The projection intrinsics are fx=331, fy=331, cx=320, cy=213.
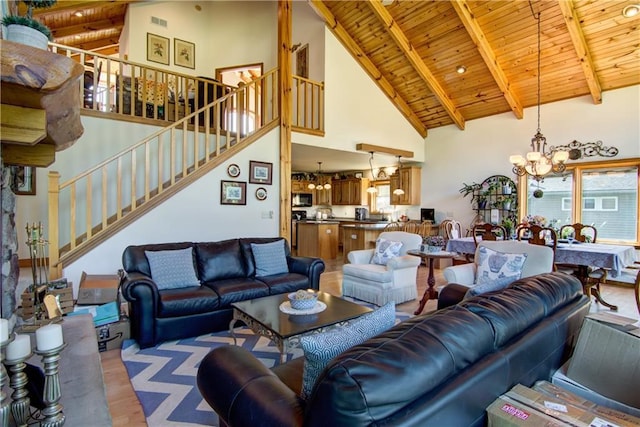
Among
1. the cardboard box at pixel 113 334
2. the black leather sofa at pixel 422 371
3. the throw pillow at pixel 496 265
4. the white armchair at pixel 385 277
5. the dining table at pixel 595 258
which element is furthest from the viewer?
the white armchair at pixel 385 277

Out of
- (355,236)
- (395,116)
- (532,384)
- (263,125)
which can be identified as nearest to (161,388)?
(532,384)

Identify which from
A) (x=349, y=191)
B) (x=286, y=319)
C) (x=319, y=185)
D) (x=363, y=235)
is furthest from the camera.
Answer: (x=319, y=185)

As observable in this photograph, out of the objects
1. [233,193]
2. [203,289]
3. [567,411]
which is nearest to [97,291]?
[203,289]

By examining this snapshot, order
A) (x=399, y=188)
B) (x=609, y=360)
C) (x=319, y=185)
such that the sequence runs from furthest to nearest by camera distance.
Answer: (x=319, y=185), (x=399, y=188), (x=609, y=360)

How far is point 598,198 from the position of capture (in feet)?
18.2

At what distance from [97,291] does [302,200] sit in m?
7.02

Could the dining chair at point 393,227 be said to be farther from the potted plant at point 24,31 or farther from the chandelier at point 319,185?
the potted plant at point 24,31

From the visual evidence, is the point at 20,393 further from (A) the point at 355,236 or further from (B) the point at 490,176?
(B) the point at 490,176

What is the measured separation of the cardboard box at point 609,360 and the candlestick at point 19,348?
2084 mm

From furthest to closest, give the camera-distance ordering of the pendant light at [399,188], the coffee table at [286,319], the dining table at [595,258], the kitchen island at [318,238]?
1. the pendant light at [399,188]
2. the kitchen island at [318,238]
3. the dining table at [595,258]
4. the coffee table at [286,319]

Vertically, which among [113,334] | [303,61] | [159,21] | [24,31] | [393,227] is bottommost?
[113,334]

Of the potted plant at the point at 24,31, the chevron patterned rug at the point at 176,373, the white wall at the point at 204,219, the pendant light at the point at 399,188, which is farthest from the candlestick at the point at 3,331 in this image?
the pendant light at the point at 399,188

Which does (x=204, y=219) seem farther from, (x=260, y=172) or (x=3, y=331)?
(x=3, y=331)

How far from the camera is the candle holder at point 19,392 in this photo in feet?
Result: 3.36
